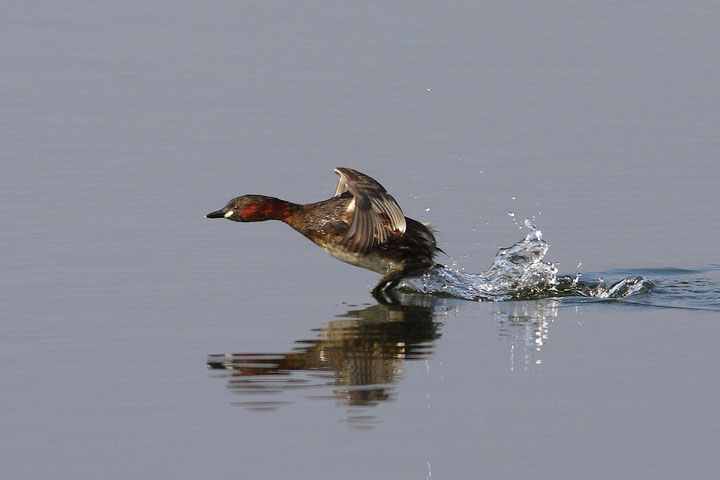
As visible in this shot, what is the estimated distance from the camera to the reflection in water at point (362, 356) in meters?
8.05

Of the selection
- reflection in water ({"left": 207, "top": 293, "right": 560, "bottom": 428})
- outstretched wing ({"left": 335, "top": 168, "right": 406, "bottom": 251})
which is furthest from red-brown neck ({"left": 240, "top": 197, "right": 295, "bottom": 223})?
reflection in water ({"left": 207, "top": 293, "right": 560, "bottom": 428})

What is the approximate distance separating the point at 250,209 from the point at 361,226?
1295 millimetres

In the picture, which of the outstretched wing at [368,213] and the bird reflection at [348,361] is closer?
the bird reflection at [348,361]

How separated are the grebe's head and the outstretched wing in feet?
2.86

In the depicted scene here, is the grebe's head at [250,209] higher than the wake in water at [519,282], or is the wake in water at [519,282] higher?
the grebe's head at [250,209]

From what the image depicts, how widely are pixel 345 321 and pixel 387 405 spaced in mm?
2425

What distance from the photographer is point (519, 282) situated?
11.4 m

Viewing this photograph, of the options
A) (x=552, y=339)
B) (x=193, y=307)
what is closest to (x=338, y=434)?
(x=552, y=339)

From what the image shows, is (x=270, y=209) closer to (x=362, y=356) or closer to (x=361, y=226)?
(x=361, y=226)

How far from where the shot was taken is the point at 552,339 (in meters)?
9.34

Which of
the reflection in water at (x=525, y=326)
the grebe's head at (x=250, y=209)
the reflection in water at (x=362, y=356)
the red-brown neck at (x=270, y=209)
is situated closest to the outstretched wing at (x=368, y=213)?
the reflection in water at (x=362, y=356)

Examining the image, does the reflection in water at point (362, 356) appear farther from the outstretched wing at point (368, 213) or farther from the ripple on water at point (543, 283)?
the outstretched wing at point (368, 213)

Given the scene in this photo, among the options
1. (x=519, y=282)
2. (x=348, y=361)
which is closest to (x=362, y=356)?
(x=348, y=361)

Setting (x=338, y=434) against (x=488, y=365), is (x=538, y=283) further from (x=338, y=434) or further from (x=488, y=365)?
(x=338, y=434)
